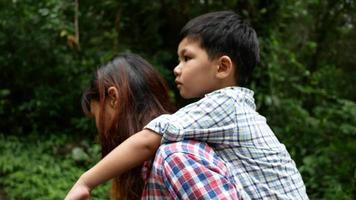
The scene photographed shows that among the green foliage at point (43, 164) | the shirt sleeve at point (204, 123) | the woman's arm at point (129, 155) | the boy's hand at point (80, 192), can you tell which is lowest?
the green foliage at point (43, 164)

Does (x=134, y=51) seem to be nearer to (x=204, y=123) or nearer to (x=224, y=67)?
(x=224, y=67)

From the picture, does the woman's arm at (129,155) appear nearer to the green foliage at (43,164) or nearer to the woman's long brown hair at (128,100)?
the woman's long brown hair at (128,100)

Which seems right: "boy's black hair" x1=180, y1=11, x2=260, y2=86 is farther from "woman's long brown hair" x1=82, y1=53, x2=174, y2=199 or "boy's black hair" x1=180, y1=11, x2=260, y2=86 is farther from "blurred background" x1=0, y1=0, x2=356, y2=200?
"blurred background" x1=0, y1=0, x2=356, y2=200

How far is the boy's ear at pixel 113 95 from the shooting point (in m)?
1.51

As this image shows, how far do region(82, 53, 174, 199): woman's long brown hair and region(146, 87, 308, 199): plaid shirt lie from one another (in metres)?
0.26

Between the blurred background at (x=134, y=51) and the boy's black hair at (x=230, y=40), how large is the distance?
3103mm

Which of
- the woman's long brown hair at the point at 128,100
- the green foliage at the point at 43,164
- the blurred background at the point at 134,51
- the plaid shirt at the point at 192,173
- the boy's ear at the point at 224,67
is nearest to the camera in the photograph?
the plaid shirt at the point at 192,173

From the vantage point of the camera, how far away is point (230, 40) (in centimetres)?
141

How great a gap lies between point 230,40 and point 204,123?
0.28 metres

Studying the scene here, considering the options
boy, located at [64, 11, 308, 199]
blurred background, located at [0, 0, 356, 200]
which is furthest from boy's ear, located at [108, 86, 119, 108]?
blurred background, located at [0, 0, 356, 200]

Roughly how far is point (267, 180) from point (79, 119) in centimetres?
524

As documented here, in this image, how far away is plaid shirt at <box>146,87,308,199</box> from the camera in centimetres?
123

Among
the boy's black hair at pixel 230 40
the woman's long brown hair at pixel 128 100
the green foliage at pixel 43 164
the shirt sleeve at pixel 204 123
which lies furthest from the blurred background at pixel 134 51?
the shirt sleeve at pixel 204 123

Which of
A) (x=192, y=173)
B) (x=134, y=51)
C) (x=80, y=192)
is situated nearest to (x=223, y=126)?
(x=192, y=173)
